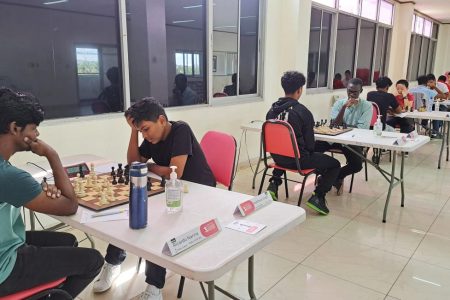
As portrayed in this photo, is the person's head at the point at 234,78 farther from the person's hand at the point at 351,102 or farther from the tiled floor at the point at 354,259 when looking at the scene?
Result: the tiled floor at the point at 354,259

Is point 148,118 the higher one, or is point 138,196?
point 148,118

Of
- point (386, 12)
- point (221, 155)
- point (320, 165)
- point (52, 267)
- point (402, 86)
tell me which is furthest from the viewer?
point (386, 12)

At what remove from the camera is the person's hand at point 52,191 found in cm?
132

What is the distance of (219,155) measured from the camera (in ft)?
7.30

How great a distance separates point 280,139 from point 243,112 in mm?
1659

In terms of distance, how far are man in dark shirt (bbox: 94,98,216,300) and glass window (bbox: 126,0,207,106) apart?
1.69 m

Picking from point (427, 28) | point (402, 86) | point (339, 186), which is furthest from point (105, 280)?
point (427, 28)

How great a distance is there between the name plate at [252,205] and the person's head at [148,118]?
66 centimetres

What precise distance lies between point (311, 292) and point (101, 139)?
6.83 feet

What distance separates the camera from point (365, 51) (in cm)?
790

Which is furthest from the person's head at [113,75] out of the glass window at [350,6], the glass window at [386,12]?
the glass window at [386,12]

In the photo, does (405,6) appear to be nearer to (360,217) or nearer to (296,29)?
(296,29)

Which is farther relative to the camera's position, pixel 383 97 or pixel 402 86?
pixel 402 86

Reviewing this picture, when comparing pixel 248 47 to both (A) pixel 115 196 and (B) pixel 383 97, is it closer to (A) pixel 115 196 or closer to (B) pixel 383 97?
(B) pixel 383 97
